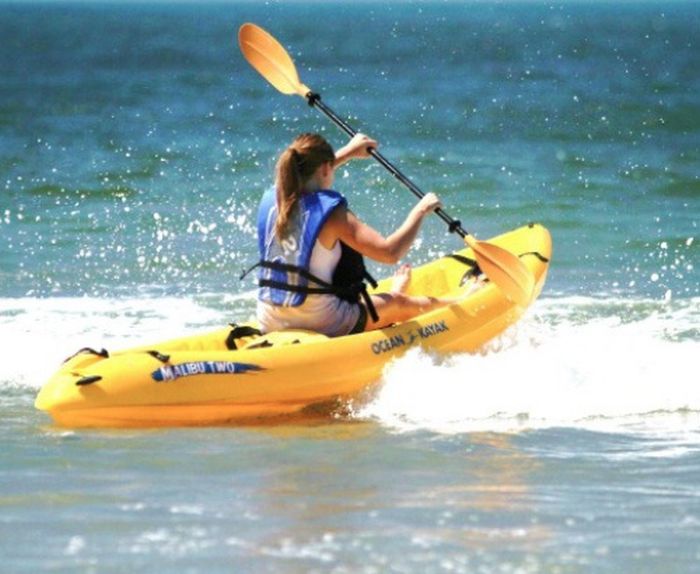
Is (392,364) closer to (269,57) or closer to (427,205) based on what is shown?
(427,205)

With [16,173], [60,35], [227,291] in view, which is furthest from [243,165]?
[60,35]

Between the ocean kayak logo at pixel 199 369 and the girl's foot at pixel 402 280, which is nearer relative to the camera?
the ocean kayak logo at pixel 199 369

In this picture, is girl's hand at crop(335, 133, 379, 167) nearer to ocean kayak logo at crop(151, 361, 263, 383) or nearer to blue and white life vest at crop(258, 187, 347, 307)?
blue and white life vest at crop(258, 187, 347, 307)

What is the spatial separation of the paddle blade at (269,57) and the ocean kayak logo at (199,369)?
2.11 m

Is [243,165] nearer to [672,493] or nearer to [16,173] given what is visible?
[16,173]

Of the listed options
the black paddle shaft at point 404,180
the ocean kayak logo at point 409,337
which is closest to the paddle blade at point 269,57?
the black paddle shaft at point 404,180

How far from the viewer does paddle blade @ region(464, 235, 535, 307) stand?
7.07 m

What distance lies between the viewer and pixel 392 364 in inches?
263

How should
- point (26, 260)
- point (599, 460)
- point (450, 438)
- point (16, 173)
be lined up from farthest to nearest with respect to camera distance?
point (16, 173) → point (26, 260) → point (450, 438) → point (599, 460)

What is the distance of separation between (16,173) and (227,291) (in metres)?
5.83

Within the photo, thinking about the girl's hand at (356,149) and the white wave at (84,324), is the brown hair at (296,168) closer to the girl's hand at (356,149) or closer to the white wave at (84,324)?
the girl's hand at (356,149)

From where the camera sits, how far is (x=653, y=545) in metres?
4.80

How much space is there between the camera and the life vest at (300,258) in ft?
21.3

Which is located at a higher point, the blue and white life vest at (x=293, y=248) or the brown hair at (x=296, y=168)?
the brown hair at (x=296, y=168)
